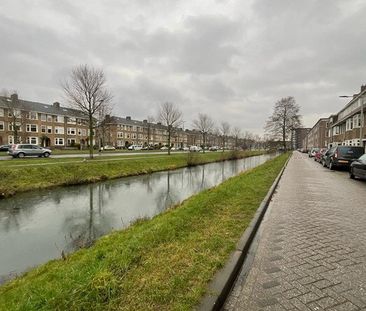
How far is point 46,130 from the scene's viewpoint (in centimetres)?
6391

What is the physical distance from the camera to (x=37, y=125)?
6178 cm

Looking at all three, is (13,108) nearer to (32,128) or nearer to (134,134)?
(32,128)

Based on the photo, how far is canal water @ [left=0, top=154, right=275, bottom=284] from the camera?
7.08m

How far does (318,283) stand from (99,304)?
2755mm

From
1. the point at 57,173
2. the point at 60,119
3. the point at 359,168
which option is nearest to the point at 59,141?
the point at 60,119

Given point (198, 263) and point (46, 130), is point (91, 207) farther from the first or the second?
point (46, 130)

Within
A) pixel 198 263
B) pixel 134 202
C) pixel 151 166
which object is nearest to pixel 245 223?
pixel 198 263

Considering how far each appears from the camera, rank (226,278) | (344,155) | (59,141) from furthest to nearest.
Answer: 1. (59,141)
2. (344,155)
3. (226,278)

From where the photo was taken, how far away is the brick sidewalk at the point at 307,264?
3.23 meters

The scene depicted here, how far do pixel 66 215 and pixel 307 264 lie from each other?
9.15 m

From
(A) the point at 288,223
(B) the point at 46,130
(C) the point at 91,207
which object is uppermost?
(B) the point at 46,130

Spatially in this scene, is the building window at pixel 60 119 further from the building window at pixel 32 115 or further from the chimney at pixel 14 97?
the chimney at pixel 14 97

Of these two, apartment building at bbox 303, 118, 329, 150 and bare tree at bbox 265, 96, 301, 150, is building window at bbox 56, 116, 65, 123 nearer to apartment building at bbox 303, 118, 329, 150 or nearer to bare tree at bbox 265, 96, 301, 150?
bare tree at bbox 265, 96, 301, 150

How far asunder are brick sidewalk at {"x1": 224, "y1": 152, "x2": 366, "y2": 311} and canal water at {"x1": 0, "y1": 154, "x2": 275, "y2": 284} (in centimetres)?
486
